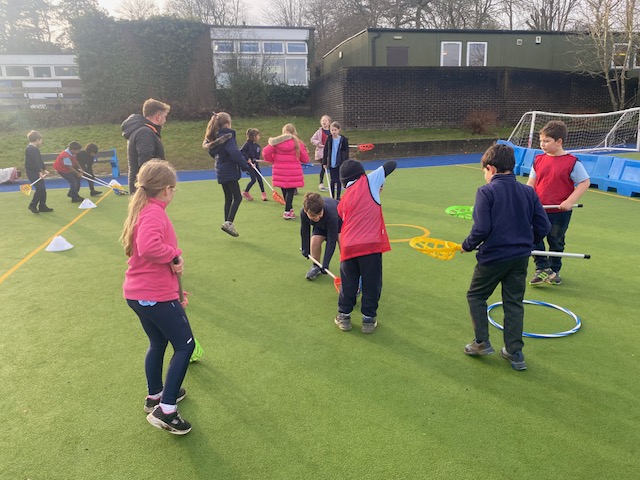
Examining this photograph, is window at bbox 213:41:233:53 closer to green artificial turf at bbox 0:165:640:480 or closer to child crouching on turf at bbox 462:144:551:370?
green artificial turf at bbox 0:165:640:480

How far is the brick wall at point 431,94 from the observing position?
845 inches

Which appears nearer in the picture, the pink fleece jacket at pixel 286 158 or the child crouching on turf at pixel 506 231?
the child crouching on turf at pixel 506 231

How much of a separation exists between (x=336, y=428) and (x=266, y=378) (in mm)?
821

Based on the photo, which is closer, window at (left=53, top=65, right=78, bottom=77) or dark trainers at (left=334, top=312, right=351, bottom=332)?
dark trainers at (left=334, top=312, right=351, bottom=332)

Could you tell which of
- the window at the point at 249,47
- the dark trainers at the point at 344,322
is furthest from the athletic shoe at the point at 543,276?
the window at the point at 249,47

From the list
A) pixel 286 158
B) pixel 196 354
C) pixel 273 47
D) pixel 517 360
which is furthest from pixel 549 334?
pixel 273 47

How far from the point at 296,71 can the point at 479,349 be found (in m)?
26.0

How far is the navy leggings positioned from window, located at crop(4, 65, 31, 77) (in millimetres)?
38278

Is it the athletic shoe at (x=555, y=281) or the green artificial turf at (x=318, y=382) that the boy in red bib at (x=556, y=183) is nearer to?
the athletic shoe at (x=555, y=281)

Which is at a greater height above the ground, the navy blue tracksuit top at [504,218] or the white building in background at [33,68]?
the white building in background at [33,68]

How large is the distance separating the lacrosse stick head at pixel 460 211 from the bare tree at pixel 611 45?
61.7 ft

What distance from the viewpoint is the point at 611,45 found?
22.9 meters

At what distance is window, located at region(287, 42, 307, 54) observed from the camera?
27.0m

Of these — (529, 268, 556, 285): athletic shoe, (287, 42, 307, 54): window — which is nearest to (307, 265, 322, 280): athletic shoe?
(529, 268, 556, 285): athletic shoe
